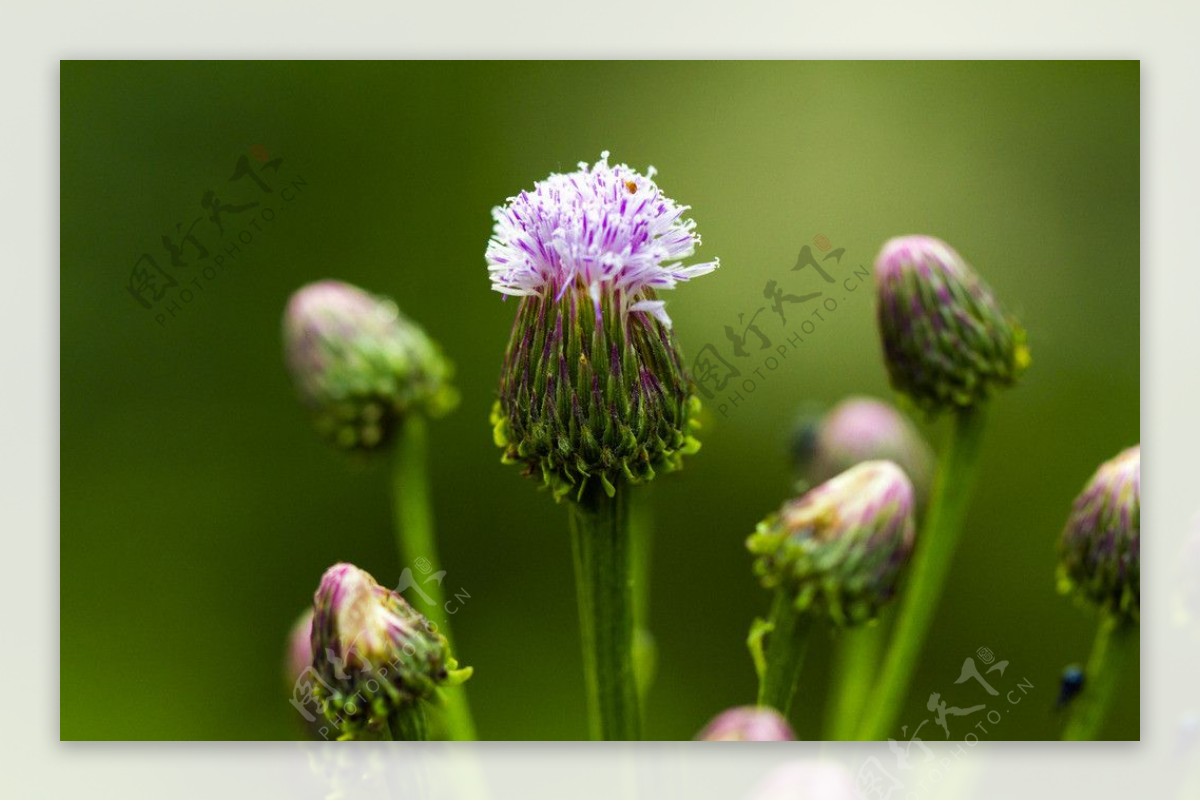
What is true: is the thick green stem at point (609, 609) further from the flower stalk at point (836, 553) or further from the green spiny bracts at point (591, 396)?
the flower stalk at point (836, 553)

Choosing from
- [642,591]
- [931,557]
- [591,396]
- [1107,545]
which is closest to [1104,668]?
[1107,545]

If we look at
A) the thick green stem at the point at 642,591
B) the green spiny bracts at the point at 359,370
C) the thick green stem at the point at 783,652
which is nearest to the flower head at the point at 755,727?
the thick green stem at the point at 783,652

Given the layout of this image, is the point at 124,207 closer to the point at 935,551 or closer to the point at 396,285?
the point at 396,285

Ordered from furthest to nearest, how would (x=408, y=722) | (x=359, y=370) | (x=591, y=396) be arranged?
1. (x=359, y=370)
2. (x=408, y=722)
3. (x=591, y=396)

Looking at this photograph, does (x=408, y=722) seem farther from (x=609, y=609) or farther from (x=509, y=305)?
(x=509, y=305)

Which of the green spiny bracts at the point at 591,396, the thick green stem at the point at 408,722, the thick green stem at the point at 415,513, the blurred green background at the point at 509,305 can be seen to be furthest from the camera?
the blurred green background at the point at 509,305

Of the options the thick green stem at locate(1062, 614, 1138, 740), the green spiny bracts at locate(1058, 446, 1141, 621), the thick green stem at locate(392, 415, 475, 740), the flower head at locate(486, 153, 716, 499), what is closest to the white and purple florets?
the flower head at locate(486, 153, 716, 499)

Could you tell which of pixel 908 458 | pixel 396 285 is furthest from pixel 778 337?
pixel 396 285
